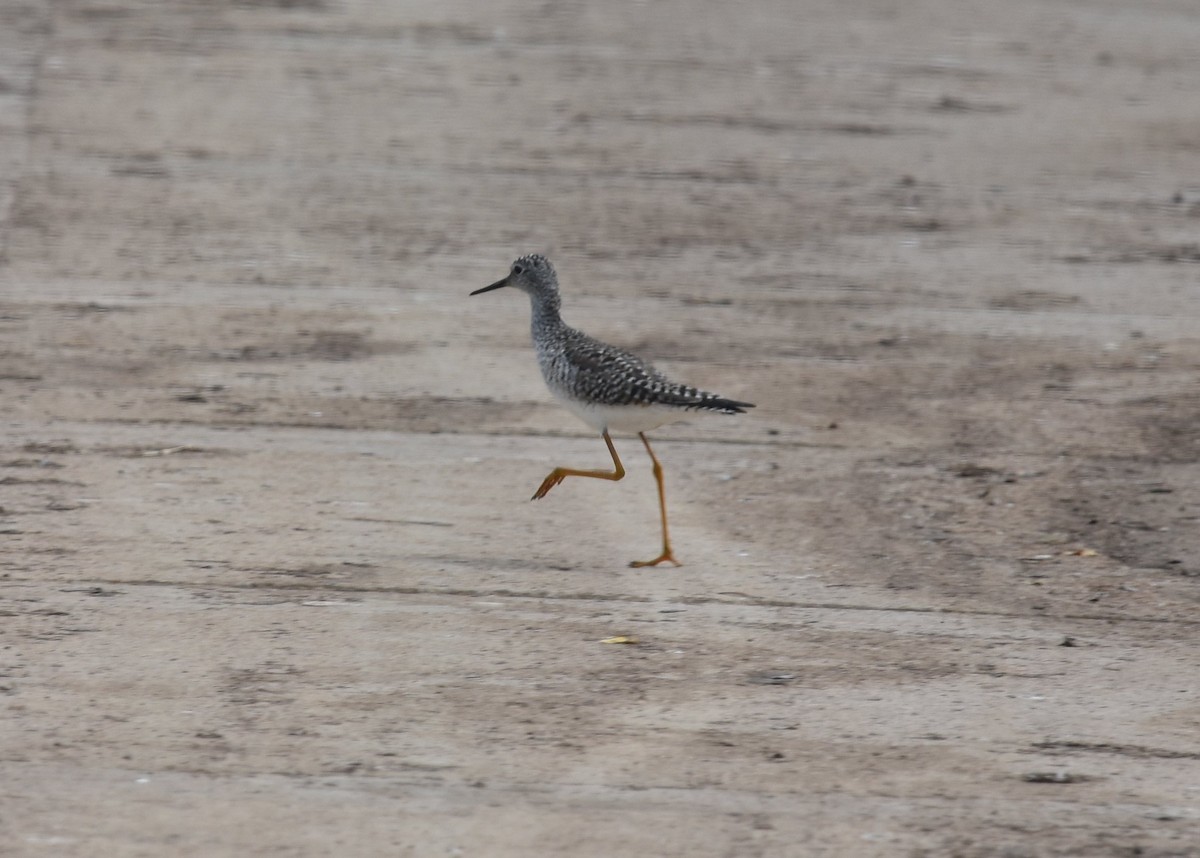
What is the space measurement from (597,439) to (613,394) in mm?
1826

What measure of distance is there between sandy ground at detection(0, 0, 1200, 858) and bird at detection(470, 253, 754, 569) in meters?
0.32

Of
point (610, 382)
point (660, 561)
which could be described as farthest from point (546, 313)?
point (660, 561)

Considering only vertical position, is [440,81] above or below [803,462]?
above

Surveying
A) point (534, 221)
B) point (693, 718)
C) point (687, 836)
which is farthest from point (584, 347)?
point (534, 221)

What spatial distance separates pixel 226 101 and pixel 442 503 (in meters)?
6.97

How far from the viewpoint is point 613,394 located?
307 inches

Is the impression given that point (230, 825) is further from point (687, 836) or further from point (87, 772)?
point (687, 836)

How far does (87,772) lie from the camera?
557 centimetres

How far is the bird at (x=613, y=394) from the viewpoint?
770 cm

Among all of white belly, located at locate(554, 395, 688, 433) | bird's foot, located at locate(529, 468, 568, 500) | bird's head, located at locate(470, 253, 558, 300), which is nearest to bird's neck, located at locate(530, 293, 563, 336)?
bird's head, located at locate(470, 253, 558, 300)

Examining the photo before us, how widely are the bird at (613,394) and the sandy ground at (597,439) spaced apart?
0.32 metres

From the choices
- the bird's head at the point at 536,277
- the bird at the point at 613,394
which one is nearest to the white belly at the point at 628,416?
the bird at the point at 613,394

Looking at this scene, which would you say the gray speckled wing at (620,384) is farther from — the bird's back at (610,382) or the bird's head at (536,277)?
the bird's head at (536,277)

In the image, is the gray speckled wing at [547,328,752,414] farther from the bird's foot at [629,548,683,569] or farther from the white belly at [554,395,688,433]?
the bird's foot at [629,548,683,569]
